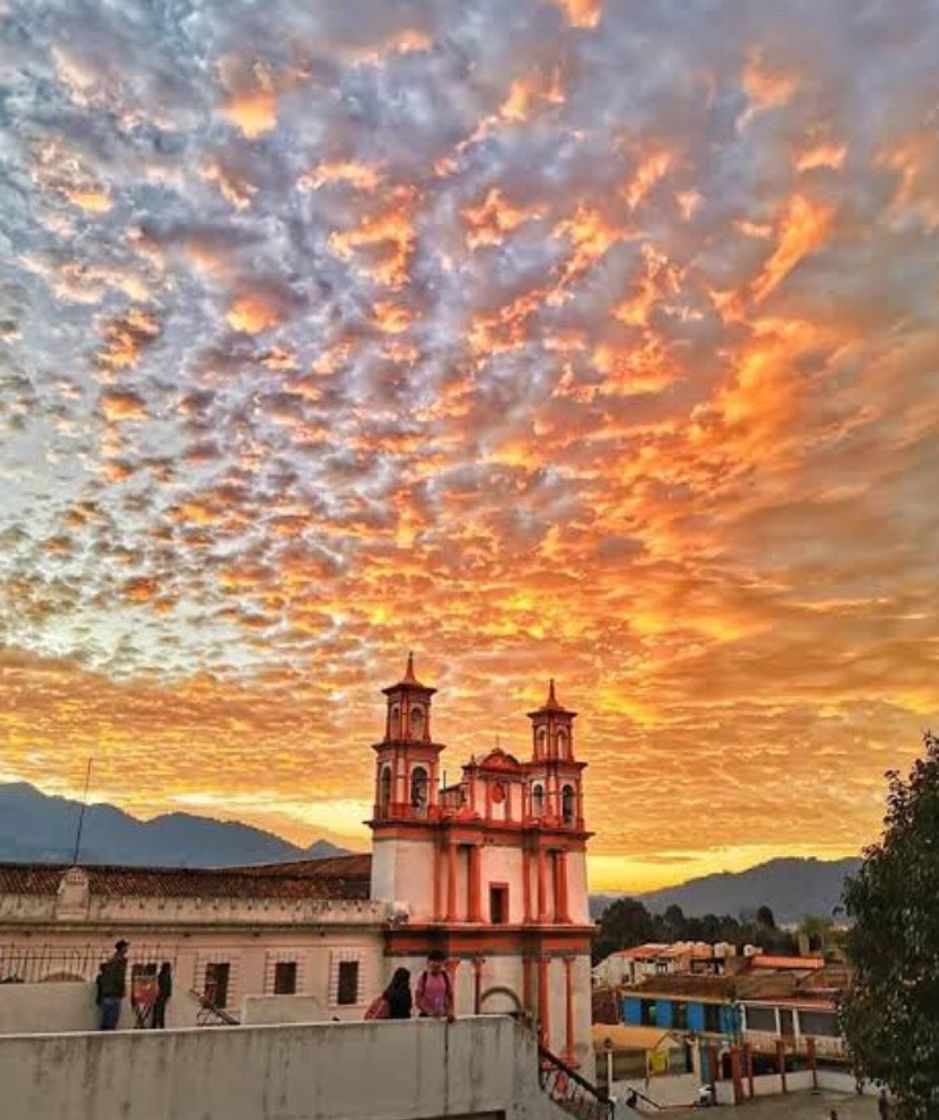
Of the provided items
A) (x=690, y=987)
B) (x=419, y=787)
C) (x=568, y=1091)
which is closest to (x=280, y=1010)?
(x=568, y=1091)

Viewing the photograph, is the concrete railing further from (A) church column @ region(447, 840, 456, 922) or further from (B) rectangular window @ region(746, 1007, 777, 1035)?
(A) church column @ region(447, 840, 456, 922)

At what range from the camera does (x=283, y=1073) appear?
506 inches

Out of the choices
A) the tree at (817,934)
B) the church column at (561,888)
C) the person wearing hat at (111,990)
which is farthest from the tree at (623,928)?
the person wearing hat at (111,990)

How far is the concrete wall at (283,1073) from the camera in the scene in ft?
37.8

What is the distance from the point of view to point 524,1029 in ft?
49.9

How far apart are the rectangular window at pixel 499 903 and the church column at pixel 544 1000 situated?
6.82 ft

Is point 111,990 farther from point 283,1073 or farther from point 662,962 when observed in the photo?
point 662,962

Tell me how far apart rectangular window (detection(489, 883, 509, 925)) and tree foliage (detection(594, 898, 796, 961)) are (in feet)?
183

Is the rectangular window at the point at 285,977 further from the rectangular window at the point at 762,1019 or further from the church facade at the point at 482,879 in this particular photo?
the rectangular window at the point at 762,1019

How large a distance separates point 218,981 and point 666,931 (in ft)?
309

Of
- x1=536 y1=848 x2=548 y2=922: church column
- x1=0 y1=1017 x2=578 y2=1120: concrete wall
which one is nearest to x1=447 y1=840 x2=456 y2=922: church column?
x1=536 y1=848 x2=548 y2=922: church column

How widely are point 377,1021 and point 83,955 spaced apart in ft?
62.0

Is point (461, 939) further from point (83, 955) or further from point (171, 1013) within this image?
point (171, 1013)

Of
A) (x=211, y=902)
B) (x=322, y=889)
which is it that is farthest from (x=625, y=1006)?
(x=211, y=902)
